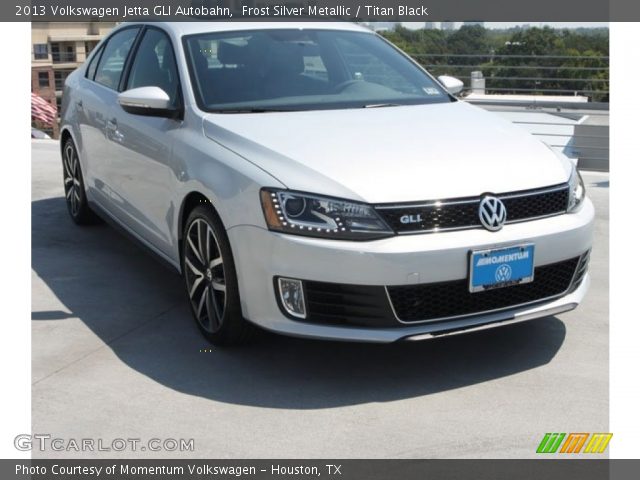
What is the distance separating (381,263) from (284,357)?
Result: 911 mm

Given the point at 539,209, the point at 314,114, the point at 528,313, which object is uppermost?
the point at 314,114

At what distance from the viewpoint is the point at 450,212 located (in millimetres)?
3840

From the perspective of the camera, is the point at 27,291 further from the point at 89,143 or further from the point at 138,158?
the point at 89,143

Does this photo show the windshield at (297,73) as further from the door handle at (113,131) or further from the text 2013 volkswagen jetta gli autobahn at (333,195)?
the door handle at (113,131)

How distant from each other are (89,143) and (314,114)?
214 centimetres

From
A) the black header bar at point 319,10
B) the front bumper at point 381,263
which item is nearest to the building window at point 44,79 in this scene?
the black header bar at point 319,10

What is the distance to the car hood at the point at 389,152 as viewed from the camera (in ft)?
12.7

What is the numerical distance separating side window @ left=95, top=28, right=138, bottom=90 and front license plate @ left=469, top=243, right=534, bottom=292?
9.72 ft

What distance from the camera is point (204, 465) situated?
133 inches

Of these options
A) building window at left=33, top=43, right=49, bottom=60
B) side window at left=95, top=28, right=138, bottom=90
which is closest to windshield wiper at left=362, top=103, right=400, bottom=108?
side window at left=95, top=28, right=138, bottom=90

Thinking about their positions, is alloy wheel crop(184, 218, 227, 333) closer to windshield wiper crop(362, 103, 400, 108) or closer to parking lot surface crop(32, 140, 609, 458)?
parking lot surface crop(32, 140, 609, 458)

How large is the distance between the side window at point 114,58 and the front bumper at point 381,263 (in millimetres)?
2274

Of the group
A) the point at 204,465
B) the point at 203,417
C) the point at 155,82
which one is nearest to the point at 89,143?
the point at 155,82

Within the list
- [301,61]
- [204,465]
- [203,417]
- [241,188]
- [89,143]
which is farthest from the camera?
[89,143]
